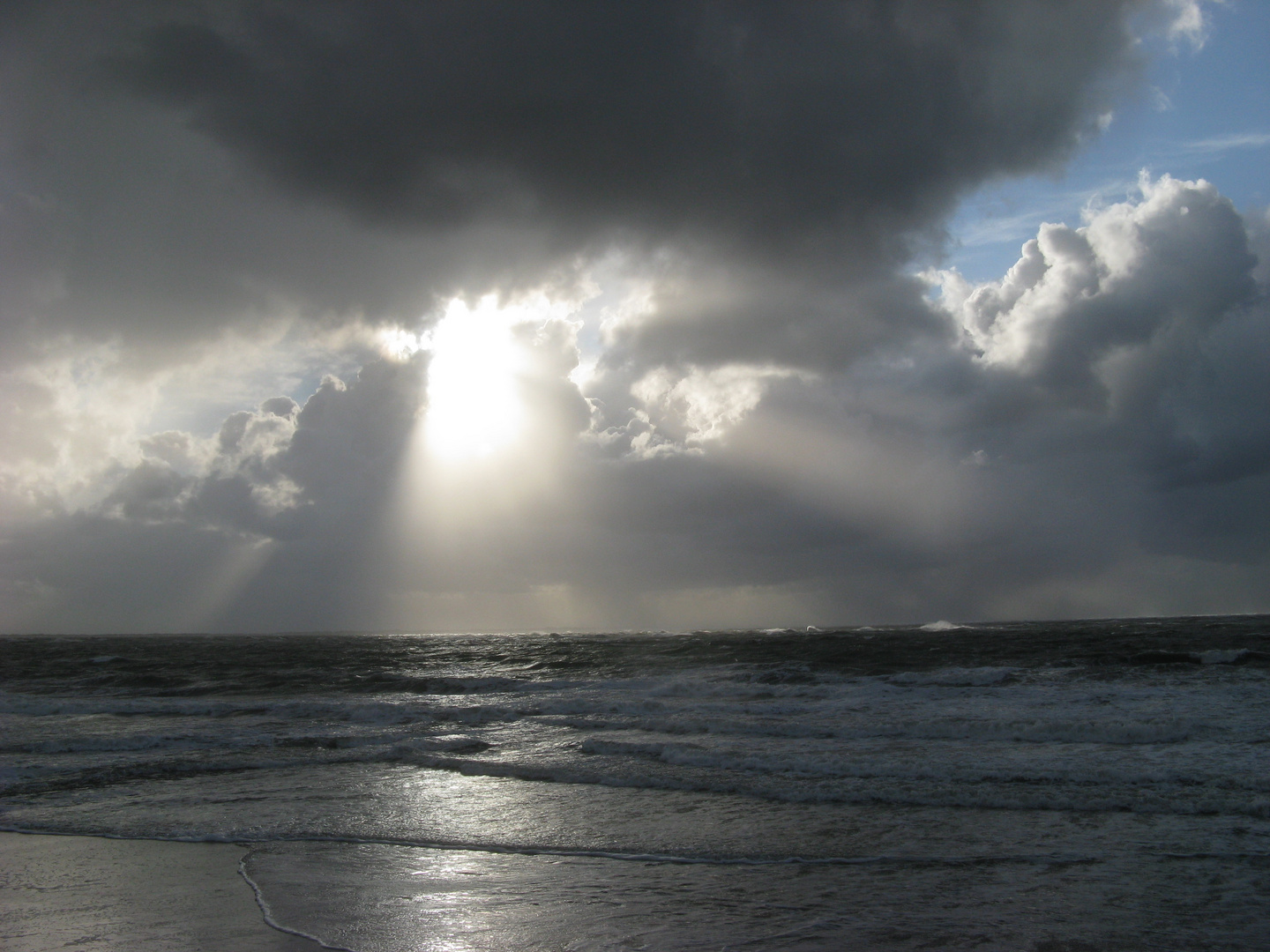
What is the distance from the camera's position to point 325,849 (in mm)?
10562

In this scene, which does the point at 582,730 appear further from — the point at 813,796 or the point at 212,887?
the point at 212,887

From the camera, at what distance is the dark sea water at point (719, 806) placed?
7801 mm

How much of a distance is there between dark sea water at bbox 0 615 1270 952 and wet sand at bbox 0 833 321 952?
384mm

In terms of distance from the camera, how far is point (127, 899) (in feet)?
28.4

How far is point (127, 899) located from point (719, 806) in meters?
8.27

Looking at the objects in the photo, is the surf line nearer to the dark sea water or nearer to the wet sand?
the dark sea water

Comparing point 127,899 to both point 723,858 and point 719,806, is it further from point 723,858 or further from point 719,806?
point 719,806

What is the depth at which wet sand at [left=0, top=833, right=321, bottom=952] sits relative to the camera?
7387mm

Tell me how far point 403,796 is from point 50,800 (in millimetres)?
6331

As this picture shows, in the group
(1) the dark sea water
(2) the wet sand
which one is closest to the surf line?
(1) the dark sea water

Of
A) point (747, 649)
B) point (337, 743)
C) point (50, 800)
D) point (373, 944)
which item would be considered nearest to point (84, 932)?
point (373, 944)

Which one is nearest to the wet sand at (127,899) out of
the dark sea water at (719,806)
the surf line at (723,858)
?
the dark sea water at (719,806)

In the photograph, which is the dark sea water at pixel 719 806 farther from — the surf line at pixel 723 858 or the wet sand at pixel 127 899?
the wet sand at pixel 127 899

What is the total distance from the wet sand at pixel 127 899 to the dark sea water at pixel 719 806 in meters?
0.38
